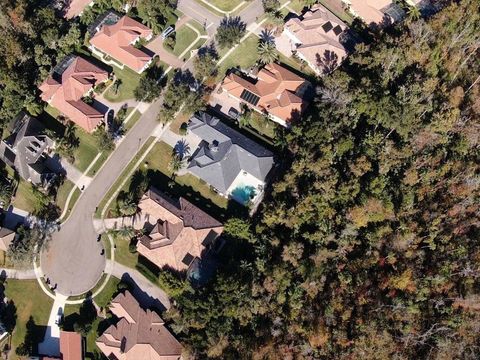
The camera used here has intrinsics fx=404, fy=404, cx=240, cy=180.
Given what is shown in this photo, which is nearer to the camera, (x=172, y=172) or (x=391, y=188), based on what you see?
(x=391, y=188)

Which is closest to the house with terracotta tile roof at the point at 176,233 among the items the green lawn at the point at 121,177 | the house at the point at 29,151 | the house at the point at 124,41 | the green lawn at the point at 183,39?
the green lawn at the point at 121,177

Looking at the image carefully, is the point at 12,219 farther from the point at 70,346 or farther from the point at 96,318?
the point at 70,346

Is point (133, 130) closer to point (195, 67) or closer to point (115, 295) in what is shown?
point (195, 67)

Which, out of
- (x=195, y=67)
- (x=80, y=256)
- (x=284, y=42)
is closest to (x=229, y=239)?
(x=80, y=256)

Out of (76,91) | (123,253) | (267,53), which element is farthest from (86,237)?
(267,53)

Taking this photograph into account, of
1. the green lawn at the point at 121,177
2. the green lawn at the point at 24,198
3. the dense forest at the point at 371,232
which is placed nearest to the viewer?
the dense forest at the point at 371,232

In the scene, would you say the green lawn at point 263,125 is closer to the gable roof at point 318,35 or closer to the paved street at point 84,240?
the gable roof at point 318,35
